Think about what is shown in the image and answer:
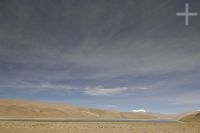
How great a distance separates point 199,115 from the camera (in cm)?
10369

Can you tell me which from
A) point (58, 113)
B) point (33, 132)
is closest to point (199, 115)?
point (33, 132)

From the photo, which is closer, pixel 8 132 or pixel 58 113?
pixel 8 132

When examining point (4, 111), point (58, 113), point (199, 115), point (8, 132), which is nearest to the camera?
point (8, 132)

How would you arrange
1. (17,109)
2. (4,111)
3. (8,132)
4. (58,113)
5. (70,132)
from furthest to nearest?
(58,113) → (17,109) → (4,111) → (70,132) → (8,132)

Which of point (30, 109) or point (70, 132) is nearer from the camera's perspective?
point (70, 132)

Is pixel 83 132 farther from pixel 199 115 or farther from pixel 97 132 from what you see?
pixel 199 115

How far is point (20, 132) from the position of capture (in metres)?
30.1

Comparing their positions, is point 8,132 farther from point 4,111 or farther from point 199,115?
point 4,111

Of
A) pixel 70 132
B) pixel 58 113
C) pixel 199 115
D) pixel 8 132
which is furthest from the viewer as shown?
pixel 58 113

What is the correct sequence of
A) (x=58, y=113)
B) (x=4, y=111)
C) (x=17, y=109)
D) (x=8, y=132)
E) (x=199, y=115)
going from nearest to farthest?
(x=8, y=132) < (x=199, y=115) < (x=4, y=111) < (x=17, y=109) < (x=58, y=113)

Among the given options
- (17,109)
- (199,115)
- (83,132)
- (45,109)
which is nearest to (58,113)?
(45,109)

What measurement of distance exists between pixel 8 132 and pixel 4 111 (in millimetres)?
148214

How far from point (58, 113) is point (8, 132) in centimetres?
A: 16925

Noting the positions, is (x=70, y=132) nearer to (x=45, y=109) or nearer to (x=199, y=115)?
(x=199, y=115)
